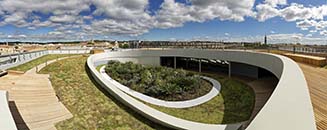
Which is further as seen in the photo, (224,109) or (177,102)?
(177,102)

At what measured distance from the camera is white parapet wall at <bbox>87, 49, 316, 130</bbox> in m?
3.26

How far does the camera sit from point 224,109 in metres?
13.6

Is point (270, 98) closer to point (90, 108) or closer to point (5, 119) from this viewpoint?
point (5, 119)

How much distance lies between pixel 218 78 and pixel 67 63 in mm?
14011

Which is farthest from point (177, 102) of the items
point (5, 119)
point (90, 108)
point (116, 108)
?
point (5, 119)

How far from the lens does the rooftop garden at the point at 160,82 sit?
1620cm

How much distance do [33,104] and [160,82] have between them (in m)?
8.77

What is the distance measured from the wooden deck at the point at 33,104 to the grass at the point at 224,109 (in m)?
5.58

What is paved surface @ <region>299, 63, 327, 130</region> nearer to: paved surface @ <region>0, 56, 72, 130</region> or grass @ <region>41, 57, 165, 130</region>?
grass @ <region>41, 57, 165, 130</region>

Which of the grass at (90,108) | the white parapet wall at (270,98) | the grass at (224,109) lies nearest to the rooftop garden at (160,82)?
the grass at (224,109)

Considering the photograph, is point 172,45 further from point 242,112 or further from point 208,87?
point 242,112

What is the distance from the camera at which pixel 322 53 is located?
17.2 metres

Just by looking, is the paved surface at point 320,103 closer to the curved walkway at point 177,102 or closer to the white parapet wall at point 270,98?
the white parapet wall at point 270,98

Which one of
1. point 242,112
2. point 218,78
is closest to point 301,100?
point 242,112
